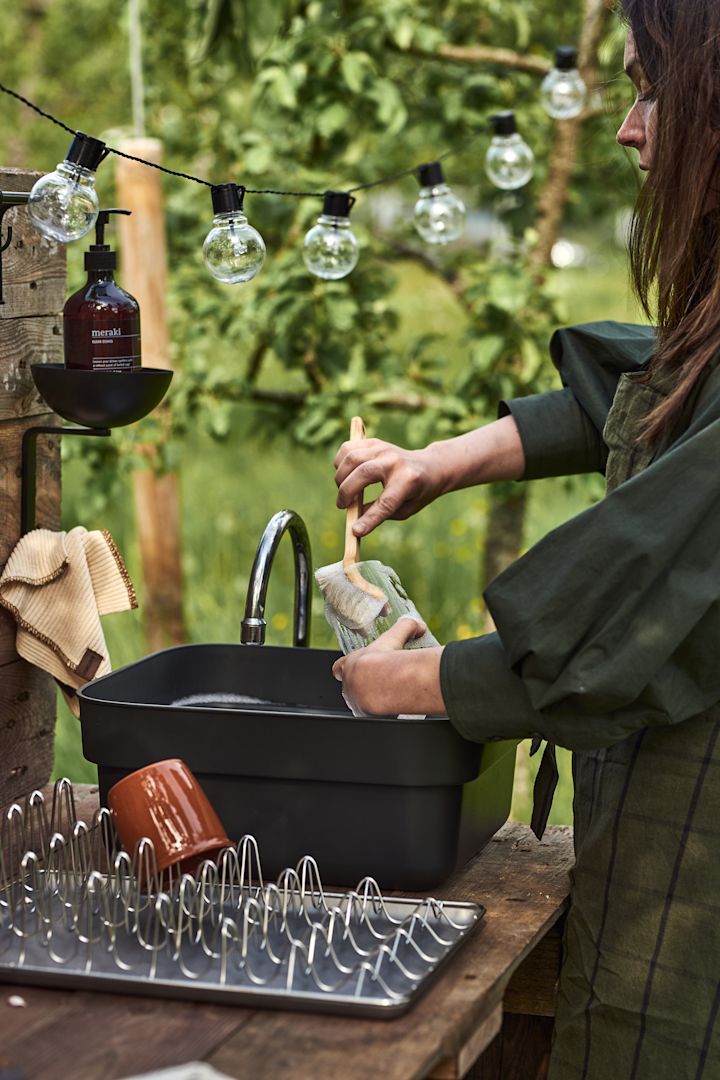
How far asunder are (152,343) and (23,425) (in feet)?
5.90

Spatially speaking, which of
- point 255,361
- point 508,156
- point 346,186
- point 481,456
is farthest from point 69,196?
point 255,361

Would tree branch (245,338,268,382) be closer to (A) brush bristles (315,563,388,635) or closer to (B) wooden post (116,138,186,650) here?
(B) wooden post (116,138,186,650)

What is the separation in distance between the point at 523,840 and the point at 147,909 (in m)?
0.54

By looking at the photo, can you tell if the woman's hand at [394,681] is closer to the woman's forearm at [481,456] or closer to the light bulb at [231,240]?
the woman's forearm at [481,456]

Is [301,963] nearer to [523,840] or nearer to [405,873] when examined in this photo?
[405,873]

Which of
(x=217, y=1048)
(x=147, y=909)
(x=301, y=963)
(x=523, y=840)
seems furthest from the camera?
(x=523, y=840)

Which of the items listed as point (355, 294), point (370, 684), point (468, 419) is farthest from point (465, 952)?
point (355, 294)

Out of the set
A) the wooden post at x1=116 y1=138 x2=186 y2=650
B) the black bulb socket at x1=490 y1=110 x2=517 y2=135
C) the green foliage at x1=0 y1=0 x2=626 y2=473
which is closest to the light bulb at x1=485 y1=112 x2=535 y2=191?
the black bulb socket at x1=490 y1=110 x2=517 y2=135

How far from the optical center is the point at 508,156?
9.00 feet

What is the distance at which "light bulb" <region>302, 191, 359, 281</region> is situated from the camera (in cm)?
216

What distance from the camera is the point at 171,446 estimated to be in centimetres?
352

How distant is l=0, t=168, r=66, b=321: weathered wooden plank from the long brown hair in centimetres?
78

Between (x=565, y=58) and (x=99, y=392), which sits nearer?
(x=99, y=392)

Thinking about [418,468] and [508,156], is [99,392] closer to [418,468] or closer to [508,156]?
[418,468]
